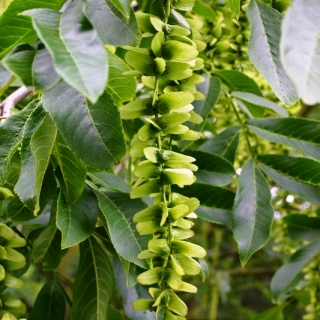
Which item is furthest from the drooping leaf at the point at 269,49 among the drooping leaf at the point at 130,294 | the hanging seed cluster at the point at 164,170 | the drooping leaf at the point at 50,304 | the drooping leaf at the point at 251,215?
the drooping leaf at the point at 50,304

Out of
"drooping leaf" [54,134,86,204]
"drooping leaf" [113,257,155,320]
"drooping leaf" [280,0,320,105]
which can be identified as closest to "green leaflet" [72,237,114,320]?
"drooping leaf" [113,257,155,320]

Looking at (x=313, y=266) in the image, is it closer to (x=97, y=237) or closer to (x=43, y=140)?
(x=97, y=237)

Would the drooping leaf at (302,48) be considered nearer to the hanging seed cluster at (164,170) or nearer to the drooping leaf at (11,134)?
the hanging seed cluster at (164,170)

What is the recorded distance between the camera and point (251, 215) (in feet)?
2.29

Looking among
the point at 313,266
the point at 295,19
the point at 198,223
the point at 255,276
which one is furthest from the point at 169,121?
the point at 255,276

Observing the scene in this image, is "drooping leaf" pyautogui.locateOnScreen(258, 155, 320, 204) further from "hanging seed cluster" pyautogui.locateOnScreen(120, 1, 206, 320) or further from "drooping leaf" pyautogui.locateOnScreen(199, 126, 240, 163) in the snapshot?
"hanging seed cluster" pyautogui.locateOnScreen(120, 1, 206, 320)

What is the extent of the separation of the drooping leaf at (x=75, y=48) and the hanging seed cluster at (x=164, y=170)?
94 mm

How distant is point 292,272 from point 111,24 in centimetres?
71

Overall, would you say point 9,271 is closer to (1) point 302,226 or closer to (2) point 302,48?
(2) point 302,48

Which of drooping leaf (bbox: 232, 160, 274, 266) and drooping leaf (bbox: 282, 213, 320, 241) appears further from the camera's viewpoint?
drooping leaf (bbox: 282, 213, 320, 241)

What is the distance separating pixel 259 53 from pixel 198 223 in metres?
1.72

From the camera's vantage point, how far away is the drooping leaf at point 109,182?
2.25 ft

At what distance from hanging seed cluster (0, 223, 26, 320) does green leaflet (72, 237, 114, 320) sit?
9 cm

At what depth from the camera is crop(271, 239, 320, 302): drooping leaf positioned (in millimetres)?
988
